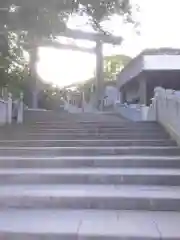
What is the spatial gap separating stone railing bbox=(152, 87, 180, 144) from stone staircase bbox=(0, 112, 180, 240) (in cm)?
26

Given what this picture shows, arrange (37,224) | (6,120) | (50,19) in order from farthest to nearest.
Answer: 1. (6,120)
2. (50,19)
3. (37,224)

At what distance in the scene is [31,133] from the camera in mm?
10273

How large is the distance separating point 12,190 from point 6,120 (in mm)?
6864

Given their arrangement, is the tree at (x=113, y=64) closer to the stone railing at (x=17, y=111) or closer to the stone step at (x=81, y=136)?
the stone railing at (x=17, y=111)

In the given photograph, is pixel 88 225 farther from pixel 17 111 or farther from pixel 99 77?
pixel 99 77

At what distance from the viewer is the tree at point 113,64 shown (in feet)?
132

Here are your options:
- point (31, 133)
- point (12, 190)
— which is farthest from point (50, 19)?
point (12, 190)

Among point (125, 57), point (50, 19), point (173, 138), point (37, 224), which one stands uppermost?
point (125, 57)

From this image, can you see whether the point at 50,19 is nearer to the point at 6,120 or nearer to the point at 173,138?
the point at 173,138

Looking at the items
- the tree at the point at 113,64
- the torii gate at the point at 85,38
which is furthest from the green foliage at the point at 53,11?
the tree at the point at 113,64

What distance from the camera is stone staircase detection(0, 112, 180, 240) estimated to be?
458cm

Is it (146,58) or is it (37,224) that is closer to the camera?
(37,224)

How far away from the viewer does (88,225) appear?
15.3ft

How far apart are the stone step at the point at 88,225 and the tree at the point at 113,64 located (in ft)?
115
